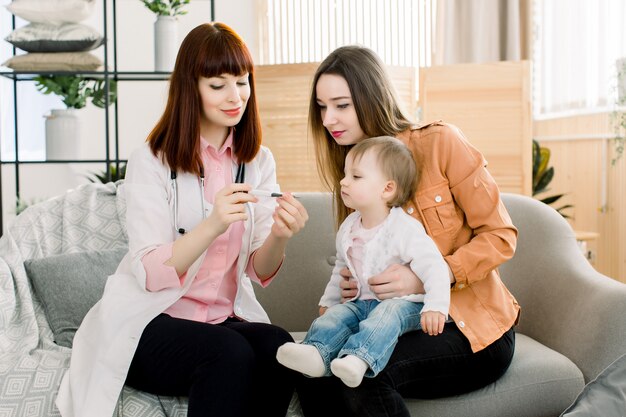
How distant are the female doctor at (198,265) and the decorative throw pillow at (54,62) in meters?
1.62

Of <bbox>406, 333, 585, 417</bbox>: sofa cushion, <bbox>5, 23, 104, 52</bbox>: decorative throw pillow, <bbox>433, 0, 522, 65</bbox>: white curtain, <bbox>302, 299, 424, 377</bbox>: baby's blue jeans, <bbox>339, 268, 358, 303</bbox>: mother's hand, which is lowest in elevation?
<bbox>406, 333, 585, 417</bbox>: sofa cushion

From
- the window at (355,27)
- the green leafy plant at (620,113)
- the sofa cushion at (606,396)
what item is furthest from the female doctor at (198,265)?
the window at (355,27)

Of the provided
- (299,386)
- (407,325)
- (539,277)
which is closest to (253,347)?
(299,386)

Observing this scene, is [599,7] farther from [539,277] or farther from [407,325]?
[407,325]

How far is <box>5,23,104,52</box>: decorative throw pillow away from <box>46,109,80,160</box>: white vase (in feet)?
1.03

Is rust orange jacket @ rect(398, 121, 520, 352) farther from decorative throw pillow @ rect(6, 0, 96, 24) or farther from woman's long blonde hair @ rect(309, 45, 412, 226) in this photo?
decorative throw pillow @ rect(6, 0, 96, 24)

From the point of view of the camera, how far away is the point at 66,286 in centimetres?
217

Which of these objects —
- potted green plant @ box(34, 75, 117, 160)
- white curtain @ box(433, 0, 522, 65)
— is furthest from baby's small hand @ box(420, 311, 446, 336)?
white curtain @ box(433, 0, 522, 65)

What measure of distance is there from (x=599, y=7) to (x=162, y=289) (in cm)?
338

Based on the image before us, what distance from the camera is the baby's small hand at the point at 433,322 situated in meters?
1.66

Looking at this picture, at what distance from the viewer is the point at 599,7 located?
422 cm

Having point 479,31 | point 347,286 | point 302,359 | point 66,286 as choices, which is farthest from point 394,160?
point 479,31

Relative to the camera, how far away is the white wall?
5.30 metres

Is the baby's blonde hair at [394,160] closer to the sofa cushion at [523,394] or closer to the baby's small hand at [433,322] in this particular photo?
the baby's small hand at [433,322]
